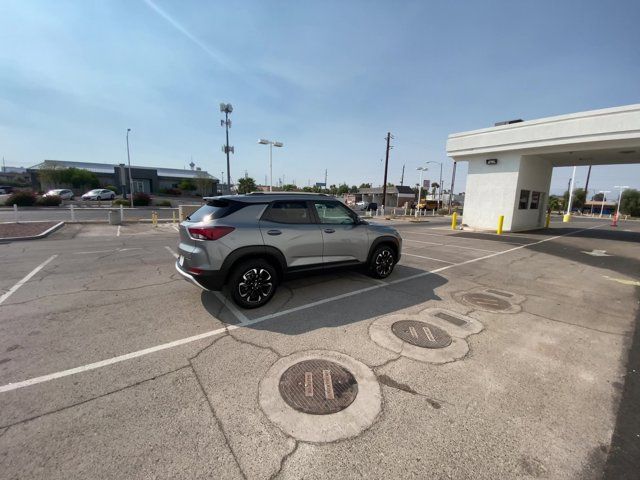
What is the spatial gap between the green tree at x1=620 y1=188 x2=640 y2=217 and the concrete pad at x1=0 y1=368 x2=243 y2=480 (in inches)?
3695

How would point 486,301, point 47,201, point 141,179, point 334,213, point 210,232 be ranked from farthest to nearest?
point 141,179
point 47,201
point 334,213
point 486,301
point 210,232

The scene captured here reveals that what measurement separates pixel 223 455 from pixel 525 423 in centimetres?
242

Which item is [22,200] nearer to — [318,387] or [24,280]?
[24,280]

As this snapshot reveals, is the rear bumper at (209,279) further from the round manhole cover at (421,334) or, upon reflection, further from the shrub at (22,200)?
the shrub at (22,200)

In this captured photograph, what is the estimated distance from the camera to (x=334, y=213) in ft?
17.9

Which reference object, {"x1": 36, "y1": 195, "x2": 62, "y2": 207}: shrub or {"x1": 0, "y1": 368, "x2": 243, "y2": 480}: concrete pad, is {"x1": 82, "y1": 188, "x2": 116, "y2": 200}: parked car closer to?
{"x1": 36, "y1": 195, "x2": 62, "y2": 207}: shrub

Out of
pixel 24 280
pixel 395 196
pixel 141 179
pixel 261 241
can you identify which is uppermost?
pixel 141 179

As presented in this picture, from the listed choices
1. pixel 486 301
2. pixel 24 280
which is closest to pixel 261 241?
pixel 486 301

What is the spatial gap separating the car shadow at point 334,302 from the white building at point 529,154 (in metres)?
Answer: 12.9

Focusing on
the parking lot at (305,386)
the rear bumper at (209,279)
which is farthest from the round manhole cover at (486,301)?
the rear bumper at (209,279)

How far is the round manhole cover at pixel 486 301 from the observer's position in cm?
493

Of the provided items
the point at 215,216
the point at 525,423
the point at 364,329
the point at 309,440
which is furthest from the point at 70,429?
the point at 525,423

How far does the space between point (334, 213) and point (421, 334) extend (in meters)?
2.63

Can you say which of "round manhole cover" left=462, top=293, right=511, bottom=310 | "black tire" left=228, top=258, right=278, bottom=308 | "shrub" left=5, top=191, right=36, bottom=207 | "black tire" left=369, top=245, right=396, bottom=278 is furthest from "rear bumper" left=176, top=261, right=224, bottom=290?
"shrub" left=5, top=191, right=36, bottom=207
